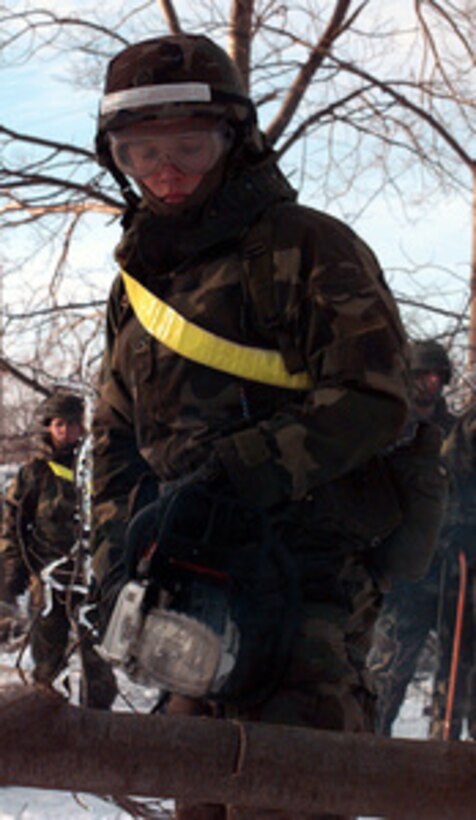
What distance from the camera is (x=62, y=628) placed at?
25.6ft

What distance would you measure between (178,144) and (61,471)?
5588 millimetres

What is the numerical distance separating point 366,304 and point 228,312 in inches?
12.1

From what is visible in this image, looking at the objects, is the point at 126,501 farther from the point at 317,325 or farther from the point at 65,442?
the point at 65,442

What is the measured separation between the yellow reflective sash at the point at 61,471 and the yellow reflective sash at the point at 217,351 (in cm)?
546

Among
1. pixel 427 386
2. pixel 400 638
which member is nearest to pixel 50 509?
pixel 400 638

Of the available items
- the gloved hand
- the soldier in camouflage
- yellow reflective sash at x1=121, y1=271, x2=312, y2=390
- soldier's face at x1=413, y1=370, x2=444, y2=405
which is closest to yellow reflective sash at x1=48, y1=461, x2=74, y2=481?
soldier's face at x1=413, y1=370, x2=444, y2=405

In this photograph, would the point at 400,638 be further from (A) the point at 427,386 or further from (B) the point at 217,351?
(B) the point at 217,351

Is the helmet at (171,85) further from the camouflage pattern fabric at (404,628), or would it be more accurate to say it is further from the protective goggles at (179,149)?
the camouflage pattern fabric at (404,628)

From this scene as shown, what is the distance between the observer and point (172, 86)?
103 inches

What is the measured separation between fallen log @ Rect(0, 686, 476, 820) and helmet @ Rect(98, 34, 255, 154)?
4.73ft

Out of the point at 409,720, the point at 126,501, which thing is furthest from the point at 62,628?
the point at 126,501

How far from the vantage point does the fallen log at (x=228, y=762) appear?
159 cm

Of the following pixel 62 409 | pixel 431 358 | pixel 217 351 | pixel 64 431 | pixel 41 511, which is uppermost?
pixel 431 358

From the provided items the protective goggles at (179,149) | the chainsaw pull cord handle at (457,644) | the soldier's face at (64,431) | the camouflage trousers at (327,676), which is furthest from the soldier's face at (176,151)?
the soldier's face at (64,431)
